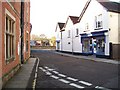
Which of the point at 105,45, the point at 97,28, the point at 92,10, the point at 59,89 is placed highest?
the point at 92,10

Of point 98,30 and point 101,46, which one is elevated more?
point 98,30

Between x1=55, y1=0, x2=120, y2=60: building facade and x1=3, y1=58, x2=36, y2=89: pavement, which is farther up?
x1=55, y1=0, x2=120, y2=60: building facade

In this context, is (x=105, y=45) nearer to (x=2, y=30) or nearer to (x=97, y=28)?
(x=97, y=28)

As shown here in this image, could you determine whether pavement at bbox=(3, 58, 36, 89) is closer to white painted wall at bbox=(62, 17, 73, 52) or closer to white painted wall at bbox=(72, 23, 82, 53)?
white painted wall at bbox=(72, 23, 82, 53)

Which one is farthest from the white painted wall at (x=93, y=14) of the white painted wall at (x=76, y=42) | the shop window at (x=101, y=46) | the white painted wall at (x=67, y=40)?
the white painted wall at (x=67, y=40)

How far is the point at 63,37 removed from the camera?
4553cm

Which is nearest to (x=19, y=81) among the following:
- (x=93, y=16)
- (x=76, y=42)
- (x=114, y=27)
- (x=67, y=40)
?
(x=114, y=27)

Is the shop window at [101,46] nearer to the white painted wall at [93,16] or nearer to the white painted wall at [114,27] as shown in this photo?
the white painted wall at [93,16]

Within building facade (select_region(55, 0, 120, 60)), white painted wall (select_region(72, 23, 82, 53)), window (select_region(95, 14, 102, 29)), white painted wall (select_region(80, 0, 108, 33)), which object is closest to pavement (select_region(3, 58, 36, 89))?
building facade (select_region(55, 0, 120, 60))

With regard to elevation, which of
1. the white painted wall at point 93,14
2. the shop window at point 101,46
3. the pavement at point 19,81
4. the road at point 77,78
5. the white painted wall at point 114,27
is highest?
the white painted wall at point 93,14

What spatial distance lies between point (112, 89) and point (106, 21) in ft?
58.3

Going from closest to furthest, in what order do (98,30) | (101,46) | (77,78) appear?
(77,78) → (101,46) → (98,30)

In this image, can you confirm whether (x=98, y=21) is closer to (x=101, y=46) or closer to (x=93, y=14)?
(x=93, y=14)

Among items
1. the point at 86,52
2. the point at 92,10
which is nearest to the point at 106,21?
the point at 92,10
